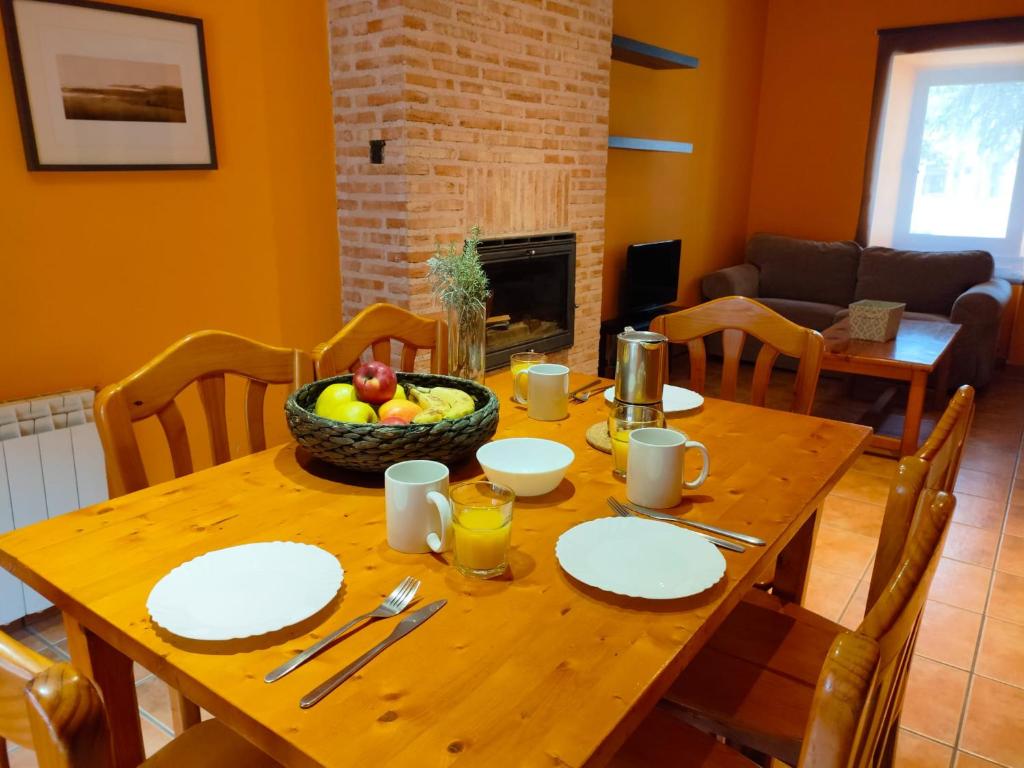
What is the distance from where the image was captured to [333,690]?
743 millimetres

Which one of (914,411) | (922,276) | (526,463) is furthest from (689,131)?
(526,463)

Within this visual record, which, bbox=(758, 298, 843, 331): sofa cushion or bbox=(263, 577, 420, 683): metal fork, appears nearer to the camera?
bbox=(263, 577, 420, 683): metal fork

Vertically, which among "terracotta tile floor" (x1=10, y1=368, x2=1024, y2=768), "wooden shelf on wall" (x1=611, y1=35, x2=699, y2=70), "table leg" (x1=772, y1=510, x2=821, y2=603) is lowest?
"terracotta tile floor" (x1=10, y1=368, x2=1024, y2=768)

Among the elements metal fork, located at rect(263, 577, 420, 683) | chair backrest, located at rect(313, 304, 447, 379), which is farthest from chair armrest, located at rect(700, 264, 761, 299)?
metal fork, located at rect(263, 577, 420, 683)

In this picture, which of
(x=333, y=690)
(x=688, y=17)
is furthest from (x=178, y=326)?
(x=688, y=17)

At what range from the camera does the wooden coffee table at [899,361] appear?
327 cm

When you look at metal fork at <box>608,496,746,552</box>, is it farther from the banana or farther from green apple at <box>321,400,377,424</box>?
green apple at <box>321,400,377,424</box>

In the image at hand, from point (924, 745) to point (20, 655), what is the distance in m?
1.87

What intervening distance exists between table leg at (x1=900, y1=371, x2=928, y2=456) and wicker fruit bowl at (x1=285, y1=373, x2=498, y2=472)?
266 cm

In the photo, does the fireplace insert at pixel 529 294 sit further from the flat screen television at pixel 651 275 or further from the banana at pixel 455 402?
the banana at pixel 455 402

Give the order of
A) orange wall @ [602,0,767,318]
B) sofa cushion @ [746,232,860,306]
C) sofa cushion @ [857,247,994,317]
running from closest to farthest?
orange wall @ [602,0,767,318], sofa cushion @ [857,247,994,317], sofa cushion @ [746,232,860,306]

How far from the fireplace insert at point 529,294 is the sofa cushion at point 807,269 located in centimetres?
233

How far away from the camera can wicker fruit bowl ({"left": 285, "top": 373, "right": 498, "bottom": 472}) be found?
3.79 ft

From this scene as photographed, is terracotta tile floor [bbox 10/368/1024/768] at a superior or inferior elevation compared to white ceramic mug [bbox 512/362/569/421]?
inferior
